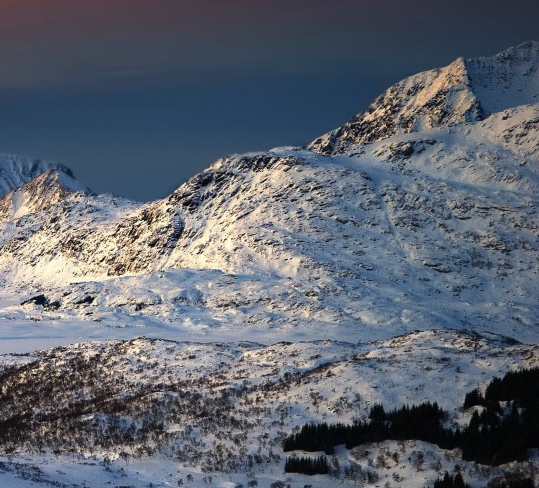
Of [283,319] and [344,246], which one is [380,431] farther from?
[344,246]

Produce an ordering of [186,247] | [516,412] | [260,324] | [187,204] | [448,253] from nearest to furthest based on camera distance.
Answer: [516,412]
[260,324]
[448,253]
[186,247]
[187,204]

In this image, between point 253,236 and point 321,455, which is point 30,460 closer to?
point 321,455

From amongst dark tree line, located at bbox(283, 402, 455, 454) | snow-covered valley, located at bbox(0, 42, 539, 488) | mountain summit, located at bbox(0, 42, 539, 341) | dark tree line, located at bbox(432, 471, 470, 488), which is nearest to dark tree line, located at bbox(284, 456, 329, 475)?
snow-covered valley, located at bbox(0, 42, 539, 488)

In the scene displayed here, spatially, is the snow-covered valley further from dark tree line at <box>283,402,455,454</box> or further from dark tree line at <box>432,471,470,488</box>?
dark tree line at <box>432,471,470,488</box>

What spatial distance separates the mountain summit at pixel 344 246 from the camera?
128 m

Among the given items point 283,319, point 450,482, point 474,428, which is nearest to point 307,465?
point 450,482

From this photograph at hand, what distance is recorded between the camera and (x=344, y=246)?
151375 millimetres

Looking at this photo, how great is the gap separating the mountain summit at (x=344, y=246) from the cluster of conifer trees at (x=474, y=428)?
72714 millimetres

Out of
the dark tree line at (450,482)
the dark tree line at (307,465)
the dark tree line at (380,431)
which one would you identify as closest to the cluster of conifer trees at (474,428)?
the dark tree line at (380,431)

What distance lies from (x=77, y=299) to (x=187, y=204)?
159 feet

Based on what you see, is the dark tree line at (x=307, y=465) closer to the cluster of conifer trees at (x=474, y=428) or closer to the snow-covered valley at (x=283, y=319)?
the snow-covered valley at (x=283, y=319)

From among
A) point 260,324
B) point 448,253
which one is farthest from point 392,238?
point 260,324

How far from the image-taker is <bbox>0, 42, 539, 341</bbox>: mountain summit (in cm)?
12850

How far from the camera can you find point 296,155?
188000 mm
